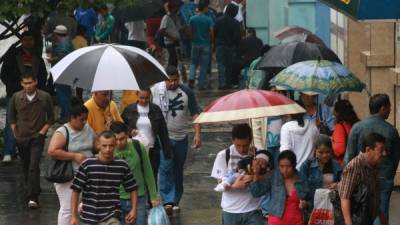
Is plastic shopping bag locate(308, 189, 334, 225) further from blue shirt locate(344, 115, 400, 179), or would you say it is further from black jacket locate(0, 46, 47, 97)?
black jacket locate(0, 46, 47, 97)

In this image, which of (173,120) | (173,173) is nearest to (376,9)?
(173,120)

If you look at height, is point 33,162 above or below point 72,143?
below

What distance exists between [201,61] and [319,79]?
504 inches

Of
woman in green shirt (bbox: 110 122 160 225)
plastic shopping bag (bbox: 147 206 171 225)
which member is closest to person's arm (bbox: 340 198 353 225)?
plastic shopping bag (bbox: 147 206 171 225)

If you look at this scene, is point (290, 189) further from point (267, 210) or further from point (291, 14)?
point (291, 14)

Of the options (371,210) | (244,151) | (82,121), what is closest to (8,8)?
(82,121)

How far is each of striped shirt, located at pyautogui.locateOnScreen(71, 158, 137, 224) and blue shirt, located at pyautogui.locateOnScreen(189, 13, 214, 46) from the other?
14305mm

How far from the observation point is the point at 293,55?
551 inches

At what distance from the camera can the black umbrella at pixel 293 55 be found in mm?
13844

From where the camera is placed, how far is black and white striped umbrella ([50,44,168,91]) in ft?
38.5

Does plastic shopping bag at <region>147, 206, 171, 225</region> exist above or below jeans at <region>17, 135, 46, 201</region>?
above

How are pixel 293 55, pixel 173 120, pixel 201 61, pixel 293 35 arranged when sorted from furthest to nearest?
pixel 201 61
pixel 293 35
pixel 293 55
pixel 173 120

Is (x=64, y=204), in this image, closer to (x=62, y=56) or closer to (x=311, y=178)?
(x=311, y=178)

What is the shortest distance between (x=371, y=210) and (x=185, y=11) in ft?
73.6
